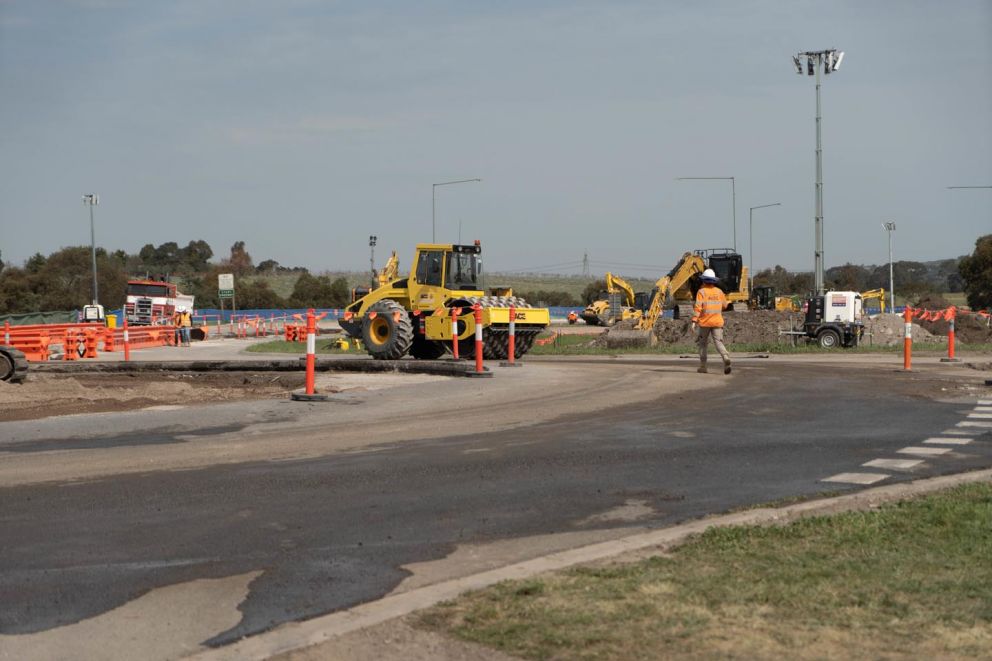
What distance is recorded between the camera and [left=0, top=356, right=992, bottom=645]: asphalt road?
6.12m

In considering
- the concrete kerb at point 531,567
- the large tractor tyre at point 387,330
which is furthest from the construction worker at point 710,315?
the concrete kerb at point 531,567

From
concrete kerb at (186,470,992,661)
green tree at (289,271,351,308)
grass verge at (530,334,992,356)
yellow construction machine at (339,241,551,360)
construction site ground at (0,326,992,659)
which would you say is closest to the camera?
concrete kerb at (186,470,992,661)

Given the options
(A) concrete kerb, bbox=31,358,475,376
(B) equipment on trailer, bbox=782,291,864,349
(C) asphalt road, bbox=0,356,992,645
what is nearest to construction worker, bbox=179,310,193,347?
(A) concrete kerb, bbox=31,358,475,376

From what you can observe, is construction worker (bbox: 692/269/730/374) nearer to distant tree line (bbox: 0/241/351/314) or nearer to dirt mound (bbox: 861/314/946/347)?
dirt mound (bbox: 861/314/946/347)

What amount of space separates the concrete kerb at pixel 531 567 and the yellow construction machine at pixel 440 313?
59.9 feet

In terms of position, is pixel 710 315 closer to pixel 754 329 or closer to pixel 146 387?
pixel 146 387

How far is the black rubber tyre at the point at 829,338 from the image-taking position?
37.8m

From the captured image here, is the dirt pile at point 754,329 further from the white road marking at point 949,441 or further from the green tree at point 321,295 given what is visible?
the green tree at point 321,295

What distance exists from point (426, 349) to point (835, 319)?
1686 centimetres

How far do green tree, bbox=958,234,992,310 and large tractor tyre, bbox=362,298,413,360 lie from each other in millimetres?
71167

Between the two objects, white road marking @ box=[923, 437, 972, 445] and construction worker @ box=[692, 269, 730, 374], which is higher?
construction worker @ box=[692, 269, 730, 374]

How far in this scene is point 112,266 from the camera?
10131 centimetres

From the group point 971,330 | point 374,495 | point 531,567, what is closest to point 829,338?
point 971,330

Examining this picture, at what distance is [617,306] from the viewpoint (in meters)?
56.5
